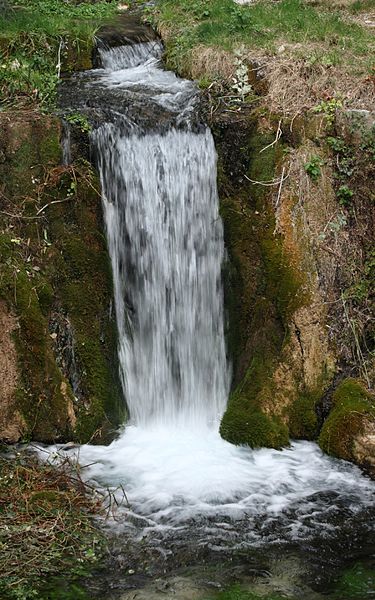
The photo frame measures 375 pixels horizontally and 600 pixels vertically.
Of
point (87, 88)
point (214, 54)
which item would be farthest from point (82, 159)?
point (214, 54)

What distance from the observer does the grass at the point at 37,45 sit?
8055 millimetres

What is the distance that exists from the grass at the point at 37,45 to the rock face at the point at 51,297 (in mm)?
824

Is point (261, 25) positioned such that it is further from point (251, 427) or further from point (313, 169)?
point (251, 427)

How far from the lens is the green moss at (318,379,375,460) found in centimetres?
646

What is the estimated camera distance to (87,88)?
8.59 m

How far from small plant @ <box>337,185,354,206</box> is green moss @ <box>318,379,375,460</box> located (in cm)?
190

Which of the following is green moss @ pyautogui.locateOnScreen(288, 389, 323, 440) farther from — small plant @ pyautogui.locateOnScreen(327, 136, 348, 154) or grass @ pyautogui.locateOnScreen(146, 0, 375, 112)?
grass @ pyautogui.locateOnScreen(146, 0, 375, 112)

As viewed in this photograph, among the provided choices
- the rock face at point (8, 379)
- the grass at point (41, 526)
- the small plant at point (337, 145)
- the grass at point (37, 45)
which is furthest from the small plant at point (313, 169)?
the grass at point (41, 526)

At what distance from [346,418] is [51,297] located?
3.08 meters

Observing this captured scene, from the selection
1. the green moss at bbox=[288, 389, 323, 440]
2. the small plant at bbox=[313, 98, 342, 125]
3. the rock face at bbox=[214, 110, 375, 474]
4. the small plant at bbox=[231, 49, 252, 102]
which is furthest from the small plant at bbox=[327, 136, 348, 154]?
the green moss at bbox=[288, 389, 323, 440]

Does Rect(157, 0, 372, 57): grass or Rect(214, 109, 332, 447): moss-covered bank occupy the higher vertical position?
Rect(157, 0, 372, 57): grass

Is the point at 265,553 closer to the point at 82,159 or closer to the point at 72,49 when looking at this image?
the point at 82,159

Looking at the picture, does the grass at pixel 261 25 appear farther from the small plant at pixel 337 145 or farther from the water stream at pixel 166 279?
the water stream at pixel 166 279

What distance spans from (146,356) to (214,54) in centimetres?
403
